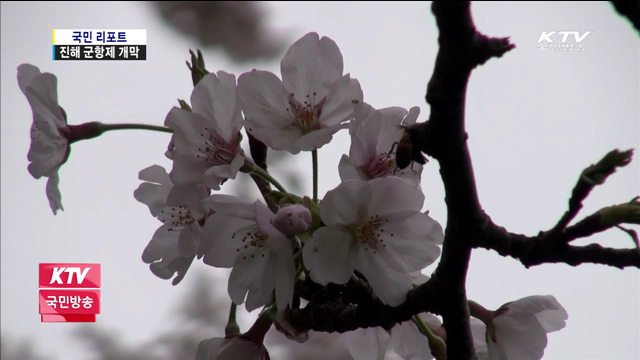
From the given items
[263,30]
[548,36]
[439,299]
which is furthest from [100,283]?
[439,299]

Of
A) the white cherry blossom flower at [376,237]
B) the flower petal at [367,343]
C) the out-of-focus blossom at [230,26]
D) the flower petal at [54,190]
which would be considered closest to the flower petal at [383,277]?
the white cherry blossom flower at [376,237]

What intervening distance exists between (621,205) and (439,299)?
102 mm

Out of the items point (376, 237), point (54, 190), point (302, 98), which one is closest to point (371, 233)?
point (376, 237)

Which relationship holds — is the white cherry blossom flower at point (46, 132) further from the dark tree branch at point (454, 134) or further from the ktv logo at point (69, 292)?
the ktv logo at point (69, 292)

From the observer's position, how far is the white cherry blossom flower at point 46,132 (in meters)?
0.44

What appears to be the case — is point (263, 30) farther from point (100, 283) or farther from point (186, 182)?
point (186, 182)

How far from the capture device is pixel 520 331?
386 mm

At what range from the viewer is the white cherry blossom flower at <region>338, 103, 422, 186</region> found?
38 cm

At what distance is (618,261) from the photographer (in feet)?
1.01

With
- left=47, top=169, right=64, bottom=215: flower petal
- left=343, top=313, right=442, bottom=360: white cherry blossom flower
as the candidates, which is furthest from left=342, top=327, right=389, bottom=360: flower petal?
left=47, top=169, right=64, bottom=215: flower petal

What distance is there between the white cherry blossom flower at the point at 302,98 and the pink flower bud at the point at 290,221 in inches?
2.6

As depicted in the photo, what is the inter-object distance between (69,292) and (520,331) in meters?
1.11

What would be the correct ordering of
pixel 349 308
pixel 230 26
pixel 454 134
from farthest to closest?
pixel 230 26 < pixel 349 308 < pixel 454 134

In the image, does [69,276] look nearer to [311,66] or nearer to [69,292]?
[69,292]
